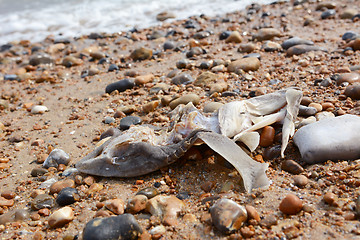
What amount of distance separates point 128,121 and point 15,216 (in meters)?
1.66

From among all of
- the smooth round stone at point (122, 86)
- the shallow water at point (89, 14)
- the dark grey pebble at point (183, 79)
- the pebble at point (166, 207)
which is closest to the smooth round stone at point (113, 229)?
the pebble at point (166, 207)

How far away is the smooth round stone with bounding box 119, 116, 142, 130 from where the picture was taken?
4000 millimetres

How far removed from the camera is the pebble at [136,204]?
2.62 m

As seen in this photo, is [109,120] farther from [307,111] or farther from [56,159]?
[307,111]

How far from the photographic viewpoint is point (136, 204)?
2627 mm

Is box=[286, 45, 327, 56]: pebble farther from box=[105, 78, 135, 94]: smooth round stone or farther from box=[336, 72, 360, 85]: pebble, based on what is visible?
box=[105, 78, 135, 94]: smooth round stone

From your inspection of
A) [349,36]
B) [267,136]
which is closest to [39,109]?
[267,136]

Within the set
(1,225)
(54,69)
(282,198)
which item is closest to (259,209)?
(282,198)

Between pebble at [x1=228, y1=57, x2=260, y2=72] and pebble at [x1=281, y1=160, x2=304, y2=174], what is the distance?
2243 millimetres

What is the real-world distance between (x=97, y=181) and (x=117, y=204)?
50 centimetres

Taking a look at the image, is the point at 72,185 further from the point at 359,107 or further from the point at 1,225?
the point at 359,107

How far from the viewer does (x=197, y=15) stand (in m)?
8.78

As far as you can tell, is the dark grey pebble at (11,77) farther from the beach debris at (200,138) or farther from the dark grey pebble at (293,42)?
the dark grey pebble at (293,42)

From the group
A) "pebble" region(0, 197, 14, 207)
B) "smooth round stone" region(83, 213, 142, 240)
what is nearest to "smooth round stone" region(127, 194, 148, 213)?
"smooth round stone" region(83, 213, 142, 240)
